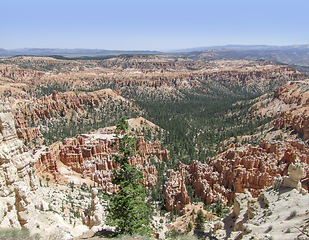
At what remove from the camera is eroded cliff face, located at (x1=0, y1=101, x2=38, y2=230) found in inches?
472

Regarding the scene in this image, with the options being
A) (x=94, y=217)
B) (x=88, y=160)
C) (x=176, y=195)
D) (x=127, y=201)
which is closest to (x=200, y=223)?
(x=176, y=195)

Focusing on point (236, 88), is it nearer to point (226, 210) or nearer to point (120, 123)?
point (226, 210)

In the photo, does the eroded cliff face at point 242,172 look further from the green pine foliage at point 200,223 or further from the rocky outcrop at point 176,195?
the green pine foliage at point 200,223

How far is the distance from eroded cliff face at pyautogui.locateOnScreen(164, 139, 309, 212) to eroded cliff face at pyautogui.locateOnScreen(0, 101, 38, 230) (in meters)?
24.2

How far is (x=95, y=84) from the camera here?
148 metres

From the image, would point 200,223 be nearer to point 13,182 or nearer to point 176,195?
point 176,195

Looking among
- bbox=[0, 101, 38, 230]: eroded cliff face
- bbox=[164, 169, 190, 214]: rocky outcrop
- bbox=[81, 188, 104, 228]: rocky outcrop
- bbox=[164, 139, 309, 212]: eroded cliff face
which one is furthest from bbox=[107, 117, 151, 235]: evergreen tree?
bbox=[164, 139, 309, 212]: eroded cliff face

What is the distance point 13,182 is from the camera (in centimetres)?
1259

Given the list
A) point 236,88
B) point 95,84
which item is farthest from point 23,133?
point 236,88

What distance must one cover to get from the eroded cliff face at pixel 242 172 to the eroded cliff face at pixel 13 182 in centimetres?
2425

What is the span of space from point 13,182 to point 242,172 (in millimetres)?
30212

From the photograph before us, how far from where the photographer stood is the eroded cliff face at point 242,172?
32.6 m

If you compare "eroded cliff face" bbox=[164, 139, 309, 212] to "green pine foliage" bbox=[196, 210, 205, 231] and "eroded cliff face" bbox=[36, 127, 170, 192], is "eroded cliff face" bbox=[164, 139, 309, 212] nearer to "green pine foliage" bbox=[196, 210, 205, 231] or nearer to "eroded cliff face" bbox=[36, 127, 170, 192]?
"green pine foliage" bbox=[196, 210, 205, 231]

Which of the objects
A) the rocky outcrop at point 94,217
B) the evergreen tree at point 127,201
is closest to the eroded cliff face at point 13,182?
the evergreen tree at point 127,201
